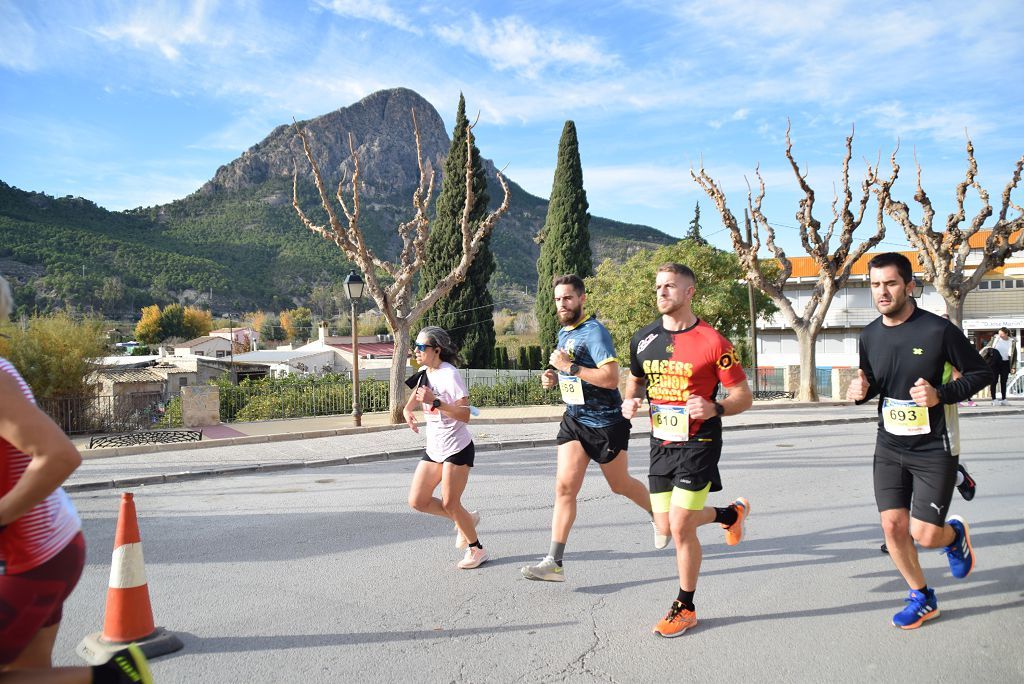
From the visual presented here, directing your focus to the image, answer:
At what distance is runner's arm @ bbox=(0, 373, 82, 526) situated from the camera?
2252 millimetres

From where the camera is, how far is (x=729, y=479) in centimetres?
917

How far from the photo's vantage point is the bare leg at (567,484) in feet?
17.0

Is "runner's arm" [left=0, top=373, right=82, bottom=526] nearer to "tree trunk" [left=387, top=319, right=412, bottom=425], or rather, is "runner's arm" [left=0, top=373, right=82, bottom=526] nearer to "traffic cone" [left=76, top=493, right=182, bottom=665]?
"traffic cone" [left=76, top=493, right=182, bottom=665]

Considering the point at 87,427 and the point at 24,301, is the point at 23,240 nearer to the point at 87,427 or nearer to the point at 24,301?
the point at 24,301

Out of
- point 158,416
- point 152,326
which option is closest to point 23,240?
point 152,326

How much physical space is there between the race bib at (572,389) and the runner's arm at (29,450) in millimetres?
3347

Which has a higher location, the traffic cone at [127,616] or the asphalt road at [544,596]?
the traffic cone at [127,616]

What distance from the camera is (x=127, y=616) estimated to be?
13.7 ft

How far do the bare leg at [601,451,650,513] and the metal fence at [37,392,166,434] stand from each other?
1474 centimetres

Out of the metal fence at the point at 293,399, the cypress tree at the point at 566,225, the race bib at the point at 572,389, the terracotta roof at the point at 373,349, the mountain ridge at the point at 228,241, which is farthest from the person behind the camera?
the mountain ridge at the point at 228,241

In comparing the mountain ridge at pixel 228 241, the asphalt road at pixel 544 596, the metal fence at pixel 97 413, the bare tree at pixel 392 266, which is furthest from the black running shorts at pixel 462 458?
the mountain ridge at pixel 228 241

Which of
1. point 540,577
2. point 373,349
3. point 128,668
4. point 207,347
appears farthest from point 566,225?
point 207,347

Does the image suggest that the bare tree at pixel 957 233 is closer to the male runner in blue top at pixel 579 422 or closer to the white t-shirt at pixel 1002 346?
the white t-shirt at pixel 1002 346

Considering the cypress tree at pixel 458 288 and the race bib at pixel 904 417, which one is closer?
the race bib at pixel 904 417
